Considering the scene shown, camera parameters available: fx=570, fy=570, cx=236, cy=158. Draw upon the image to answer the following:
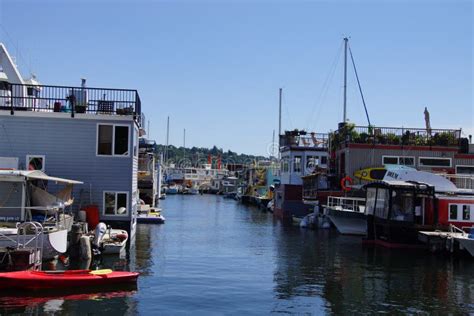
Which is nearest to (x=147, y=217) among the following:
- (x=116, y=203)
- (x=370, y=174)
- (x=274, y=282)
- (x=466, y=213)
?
(x=370, y=174)

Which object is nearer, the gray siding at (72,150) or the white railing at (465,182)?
the gray siding at (72,150)

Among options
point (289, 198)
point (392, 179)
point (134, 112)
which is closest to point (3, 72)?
point (134, 112)

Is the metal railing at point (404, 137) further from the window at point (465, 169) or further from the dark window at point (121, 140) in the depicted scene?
the dark window at point (121, 140)

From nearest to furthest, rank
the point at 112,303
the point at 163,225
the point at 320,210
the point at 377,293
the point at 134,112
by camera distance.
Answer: the point at 112,303
the point at 377,293
the point at 134,112
the point at 163,225
the point at 320,210

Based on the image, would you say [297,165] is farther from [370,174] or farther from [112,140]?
[112,140]

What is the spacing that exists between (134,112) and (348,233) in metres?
22.2

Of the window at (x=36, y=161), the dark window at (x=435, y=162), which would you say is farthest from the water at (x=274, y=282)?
the dark window at (x=435, y=162)

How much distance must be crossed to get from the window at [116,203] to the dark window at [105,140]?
2241mm

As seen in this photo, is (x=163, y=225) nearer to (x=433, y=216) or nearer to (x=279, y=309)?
(x=433, y=216)

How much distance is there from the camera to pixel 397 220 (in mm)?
36188

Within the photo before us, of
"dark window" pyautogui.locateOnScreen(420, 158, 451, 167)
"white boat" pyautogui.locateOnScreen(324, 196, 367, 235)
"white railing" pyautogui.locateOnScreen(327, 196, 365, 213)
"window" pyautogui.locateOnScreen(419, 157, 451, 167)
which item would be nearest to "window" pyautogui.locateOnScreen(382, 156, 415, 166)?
"window" pyautogui.locateOnScreen(419, 157, 451, 167)

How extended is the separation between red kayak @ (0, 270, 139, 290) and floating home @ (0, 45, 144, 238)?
27.0ft

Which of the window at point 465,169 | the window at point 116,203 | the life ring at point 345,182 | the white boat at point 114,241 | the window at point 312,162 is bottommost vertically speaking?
the white boat at point 114,241

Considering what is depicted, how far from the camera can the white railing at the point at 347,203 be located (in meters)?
45.8
